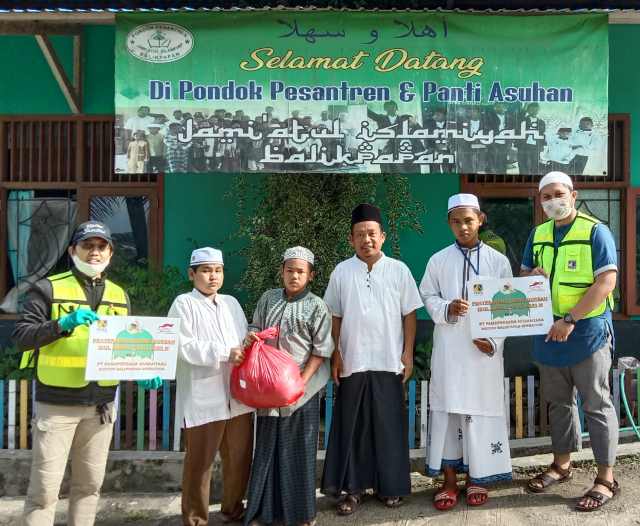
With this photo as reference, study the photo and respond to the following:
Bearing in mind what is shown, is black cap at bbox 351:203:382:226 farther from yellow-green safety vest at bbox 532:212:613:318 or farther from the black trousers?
yellow-green safety vest at bbox 532:212:613:318

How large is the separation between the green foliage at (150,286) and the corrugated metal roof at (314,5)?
7.94 ft

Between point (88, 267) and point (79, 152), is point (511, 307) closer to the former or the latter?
point (88, 267)

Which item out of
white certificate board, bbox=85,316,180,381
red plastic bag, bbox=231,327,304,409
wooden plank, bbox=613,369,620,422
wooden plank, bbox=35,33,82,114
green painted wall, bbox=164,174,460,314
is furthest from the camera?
green painted wall, bbox=164,174,460,314

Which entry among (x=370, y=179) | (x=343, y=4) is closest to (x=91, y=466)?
(x=370, y=179)

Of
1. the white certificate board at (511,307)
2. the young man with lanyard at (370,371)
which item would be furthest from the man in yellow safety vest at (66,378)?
the white certificate board at (511,307)

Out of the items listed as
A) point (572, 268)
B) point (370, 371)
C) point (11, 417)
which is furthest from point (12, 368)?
point (572, 268)

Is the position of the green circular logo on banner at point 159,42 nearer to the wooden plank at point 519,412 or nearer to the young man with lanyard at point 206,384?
the young man with lanyard at point 206,384

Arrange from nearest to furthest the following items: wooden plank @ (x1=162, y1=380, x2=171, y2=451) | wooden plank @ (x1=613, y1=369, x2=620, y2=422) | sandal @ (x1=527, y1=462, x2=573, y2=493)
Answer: sandal @ (x1=527, y1=462, x2=573, y2=493) < wooden plank @ (x1=162, y1=380, x2=171, y2=451) < wooden plank @ (x1=613, y1=369, x2=620, y2=422)

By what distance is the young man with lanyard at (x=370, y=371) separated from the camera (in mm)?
3906

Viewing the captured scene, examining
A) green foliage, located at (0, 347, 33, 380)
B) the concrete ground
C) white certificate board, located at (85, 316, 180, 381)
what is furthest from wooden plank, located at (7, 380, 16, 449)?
white certificate board, located at (85, 316, 180, 381)

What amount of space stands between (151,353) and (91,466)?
2.18 ft

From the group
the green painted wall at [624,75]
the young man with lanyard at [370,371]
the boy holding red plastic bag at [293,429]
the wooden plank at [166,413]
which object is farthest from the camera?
the green painted wall at [624,75]

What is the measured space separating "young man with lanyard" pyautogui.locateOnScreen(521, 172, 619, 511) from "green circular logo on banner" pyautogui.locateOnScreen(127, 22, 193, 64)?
324 cm

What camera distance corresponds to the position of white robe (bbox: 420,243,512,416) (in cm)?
394
